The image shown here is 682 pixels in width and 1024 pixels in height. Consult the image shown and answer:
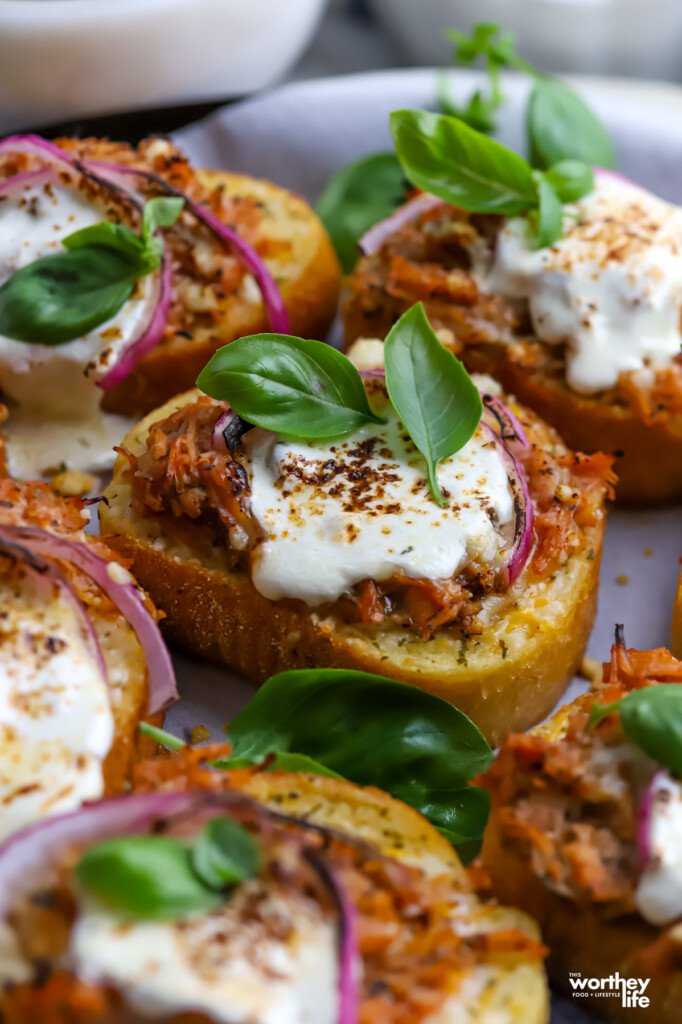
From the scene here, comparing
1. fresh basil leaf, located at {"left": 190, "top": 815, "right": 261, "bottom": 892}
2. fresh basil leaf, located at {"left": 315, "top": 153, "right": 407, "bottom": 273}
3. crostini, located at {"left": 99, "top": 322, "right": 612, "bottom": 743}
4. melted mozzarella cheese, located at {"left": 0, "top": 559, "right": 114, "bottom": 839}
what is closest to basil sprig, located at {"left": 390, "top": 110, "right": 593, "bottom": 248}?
fresh basil leaf, located at {"left": 315, "top": 153, "right": 407, "bottom": 273}

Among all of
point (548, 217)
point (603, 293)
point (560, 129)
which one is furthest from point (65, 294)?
point (560, 129)

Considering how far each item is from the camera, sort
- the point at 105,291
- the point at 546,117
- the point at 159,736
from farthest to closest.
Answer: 1. the point at 546,117
2. the point at 105,291
3. the point at 159,736

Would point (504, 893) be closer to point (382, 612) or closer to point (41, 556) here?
point (382, 612)

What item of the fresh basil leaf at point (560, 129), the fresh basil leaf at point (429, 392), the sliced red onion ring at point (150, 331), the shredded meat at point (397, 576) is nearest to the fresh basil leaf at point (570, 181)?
the fresh basil leaf at point (560, 129)

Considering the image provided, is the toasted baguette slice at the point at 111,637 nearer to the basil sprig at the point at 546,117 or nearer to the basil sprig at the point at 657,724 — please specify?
the basil sprig at the point at 657,724

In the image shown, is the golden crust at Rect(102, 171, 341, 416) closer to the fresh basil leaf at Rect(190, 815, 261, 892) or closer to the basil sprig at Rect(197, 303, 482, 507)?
the basil sprig at Rect(197, 303, 482, 507)

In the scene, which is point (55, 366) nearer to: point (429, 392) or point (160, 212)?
point (160, 212)
